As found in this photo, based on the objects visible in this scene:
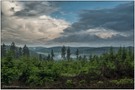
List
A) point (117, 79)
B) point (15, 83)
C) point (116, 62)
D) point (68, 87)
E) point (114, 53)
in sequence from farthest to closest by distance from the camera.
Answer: point (114, 53)
point (116, 62)
point (117, 79)
point (15, 83)
point (68, 87)

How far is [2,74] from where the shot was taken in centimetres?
1435

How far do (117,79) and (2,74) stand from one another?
5.72 m

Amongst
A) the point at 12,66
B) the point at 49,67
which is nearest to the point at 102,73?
the point at 49,67

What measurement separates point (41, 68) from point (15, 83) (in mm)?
1567

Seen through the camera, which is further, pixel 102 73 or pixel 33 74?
pixel 102 73

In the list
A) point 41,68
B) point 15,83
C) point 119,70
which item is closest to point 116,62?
point 119,70

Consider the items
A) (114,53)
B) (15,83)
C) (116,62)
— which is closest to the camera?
(15,83)

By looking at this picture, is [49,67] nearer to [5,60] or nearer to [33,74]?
[33,74]

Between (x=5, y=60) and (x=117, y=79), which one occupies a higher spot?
(x=5, y=60)

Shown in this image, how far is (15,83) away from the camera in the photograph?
49.5 feet

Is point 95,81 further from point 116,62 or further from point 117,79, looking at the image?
point 116,62

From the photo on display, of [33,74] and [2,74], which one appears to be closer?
[2,74]

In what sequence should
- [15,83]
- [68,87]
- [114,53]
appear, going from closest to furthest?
[68,87], [15,83], [114,53]

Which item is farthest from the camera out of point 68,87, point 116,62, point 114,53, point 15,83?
point 114,53
